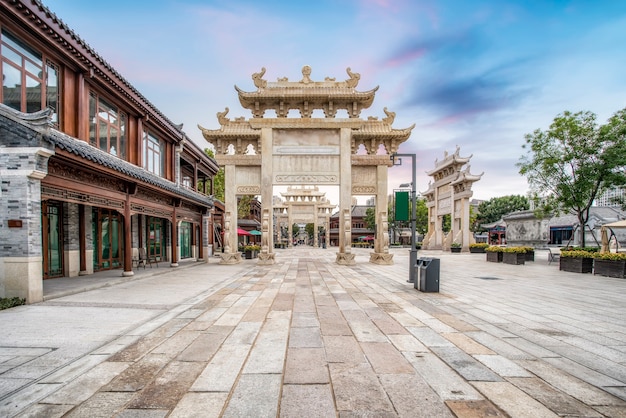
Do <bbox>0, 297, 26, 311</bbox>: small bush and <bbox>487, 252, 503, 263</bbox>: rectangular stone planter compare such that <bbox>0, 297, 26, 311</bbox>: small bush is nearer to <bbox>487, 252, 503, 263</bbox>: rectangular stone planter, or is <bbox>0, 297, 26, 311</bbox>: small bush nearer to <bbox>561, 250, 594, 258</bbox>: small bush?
<bbox>561, 250, 594, 258</bbox>: small bush

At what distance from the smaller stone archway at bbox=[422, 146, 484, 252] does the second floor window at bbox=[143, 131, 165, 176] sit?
28565 mm

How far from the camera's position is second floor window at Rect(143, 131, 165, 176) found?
17.0 metres

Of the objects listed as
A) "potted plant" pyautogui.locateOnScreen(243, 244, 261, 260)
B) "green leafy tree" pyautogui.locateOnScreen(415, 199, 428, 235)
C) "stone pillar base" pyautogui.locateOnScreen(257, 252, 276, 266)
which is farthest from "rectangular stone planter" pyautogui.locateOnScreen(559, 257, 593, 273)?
"green leafy tree" pyautogui.locateOnScreen(415, 199, 428, 235)

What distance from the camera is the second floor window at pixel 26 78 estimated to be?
9.10m

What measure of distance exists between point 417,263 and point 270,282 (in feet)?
17.3

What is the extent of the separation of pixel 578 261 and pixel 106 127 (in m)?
22.3

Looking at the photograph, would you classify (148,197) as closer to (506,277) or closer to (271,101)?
(271,101)

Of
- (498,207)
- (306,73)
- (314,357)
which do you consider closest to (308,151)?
(306,73)

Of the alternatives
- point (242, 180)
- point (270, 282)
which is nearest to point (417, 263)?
point (270, 282)

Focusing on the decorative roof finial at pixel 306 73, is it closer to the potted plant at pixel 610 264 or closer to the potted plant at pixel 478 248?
the potted plant at pixel 610 264

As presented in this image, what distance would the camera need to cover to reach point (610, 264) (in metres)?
13.5

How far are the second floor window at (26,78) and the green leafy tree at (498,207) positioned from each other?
63.7 meters

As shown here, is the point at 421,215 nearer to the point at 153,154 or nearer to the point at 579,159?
the point at 579,159

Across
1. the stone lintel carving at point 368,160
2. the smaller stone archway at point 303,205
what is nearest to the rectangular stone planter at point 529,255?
the stone lintel carving at point 368,160
